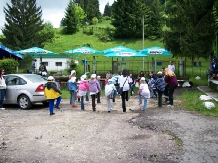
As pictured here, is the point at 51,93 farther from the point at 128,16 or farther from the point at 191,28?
the point at 128,16

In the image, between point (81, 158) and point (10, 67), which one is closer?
point (81, 158)

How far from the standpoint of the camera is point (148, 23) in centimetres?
5966

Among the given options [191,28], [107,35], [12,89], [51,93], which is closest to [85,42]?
[107,35]

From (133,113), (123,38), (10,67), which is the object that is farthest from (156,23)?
(133,113)

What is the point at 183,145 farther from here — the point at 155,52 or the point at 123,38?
the point at 123,38

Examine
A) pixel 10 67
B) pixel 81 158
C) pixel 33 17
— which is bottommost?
pixel 81 158

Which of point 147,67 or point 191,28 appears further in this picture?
point 147,67

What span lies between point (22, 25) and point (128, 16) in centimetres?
2148

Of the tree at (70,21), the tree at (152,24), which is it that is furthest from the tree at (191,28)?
the tree at (70,21)

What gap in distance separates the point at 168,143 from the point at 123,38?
56.1 metres

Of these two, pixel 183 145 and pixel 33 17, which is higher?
pixel 33 17

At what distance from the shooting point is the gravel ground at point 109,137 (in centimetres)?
582

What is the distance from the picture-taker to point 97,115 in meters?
10.5

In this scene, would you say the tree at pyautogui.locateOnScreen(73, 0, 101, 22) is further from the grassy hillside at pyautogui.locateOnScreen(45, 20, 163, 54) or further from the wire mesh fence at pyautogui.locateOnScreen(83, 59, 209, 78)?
the wire mesh fence at pyautogui.locateOnScreen(83, 59, 209, 78)
